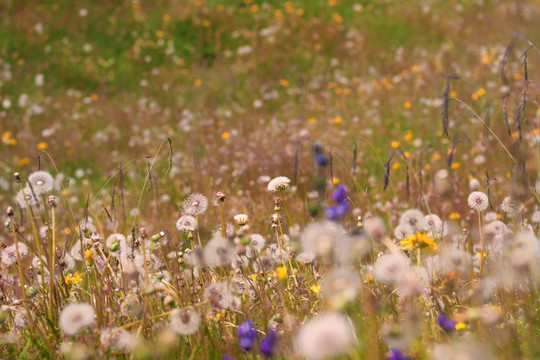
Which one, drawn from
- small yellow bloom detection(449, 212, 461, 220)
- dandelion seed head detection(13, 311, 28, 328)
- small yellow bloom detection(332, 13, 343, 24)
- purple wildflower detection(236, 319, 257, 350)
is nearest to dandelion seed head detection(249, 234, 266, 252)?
purple wildflower detection(236, 319, 257, 350)

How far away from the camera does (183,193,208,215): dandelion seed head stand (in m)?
1.99

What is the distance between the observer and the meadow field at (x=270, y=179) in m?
1.55

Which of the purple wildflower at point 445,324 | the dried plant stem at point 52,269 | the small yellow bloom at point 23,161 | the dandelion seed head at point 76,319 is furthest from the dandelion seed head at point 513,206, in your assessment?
the small yellow bloom at point 23,161

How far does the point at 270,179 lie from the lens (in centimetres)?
391

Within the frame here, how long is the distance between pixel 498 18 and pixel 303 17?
3365mm

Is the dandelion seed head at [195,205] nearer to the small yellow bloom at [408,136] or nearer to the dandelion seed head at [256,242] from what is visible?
the dandelion seed head at [256,242]

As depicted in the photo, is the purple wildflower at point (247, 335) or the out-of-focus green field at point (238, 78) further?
the out-of-focus green field at point (238, 78)

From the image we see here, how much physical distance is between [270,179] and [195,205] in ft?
6.30

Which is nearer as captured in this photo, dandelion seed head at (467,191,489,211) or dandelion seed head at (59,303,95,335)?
dandelion seed head at (59,303,95,335)

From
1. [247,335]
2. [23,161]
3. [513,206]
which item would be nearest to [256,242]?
[247,335]

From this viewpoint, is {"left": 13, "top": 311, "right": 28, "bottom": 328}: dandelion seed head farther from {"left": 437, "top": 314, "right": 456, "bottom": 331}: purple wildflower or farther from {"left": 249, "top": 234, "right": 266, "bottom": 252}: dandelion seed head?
{"left": 437, "top": 314, "right": 456, "bottom": 331}: purple wildflower

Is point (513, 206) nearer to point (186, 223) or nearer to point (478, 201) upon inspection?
point (478, 201)

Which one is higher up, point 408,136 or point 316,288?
point 408,136

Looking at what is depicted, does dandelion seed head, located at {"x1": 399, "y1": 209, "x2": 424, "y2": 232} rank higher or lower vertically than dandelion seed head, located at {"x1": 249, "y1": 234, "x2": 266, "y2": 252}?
lower
